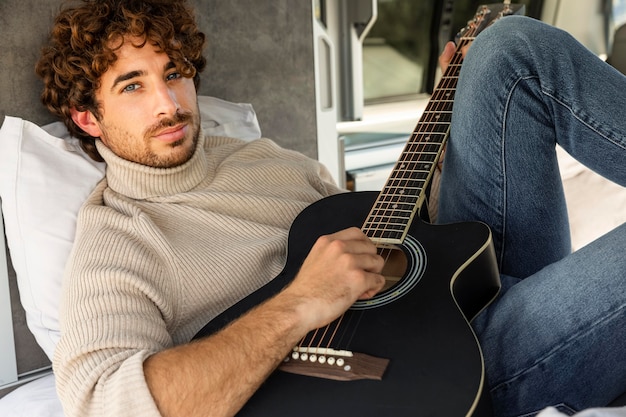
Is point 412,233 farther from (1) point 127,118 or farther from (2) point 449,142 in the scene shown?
(1) point 127,118

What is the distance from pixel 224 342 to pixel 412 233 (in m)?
0.43

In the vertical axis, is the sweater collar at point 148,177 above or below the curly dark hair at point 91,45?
below

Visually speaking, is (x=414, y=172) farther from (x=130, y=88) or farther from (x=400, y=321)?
(x=130, y=88)

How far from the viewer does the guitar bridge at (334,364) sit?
38.5 inches

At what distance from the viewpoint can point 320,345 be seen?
1.06m

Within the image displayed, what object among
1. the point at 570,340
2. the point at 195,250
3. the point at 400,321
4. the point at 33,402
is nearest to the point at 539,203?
the point at 570,340

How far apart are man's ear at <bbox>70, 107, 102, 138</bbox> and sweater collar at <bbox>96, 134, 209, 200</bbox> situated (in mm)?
31

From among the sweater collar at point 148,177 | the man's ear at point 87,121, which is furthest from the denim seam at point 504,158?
the man's ear at point 87,121

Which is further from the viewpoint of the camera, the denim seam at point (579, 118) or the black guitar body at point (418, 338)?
the denim seam at point (579, 118)

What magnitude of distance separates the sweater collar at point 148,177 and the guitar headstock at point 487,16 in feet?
2.31

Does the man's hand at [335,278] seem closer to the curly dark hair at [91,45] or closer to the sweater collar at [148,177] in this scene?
the sweater collar at [148,177]

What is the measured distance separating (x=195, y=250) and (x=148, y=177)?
0.73 ft

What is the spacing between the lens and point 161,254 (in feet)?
4.36

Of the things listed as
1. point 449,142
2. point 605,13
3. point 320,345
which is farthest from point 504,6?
point 605,13
